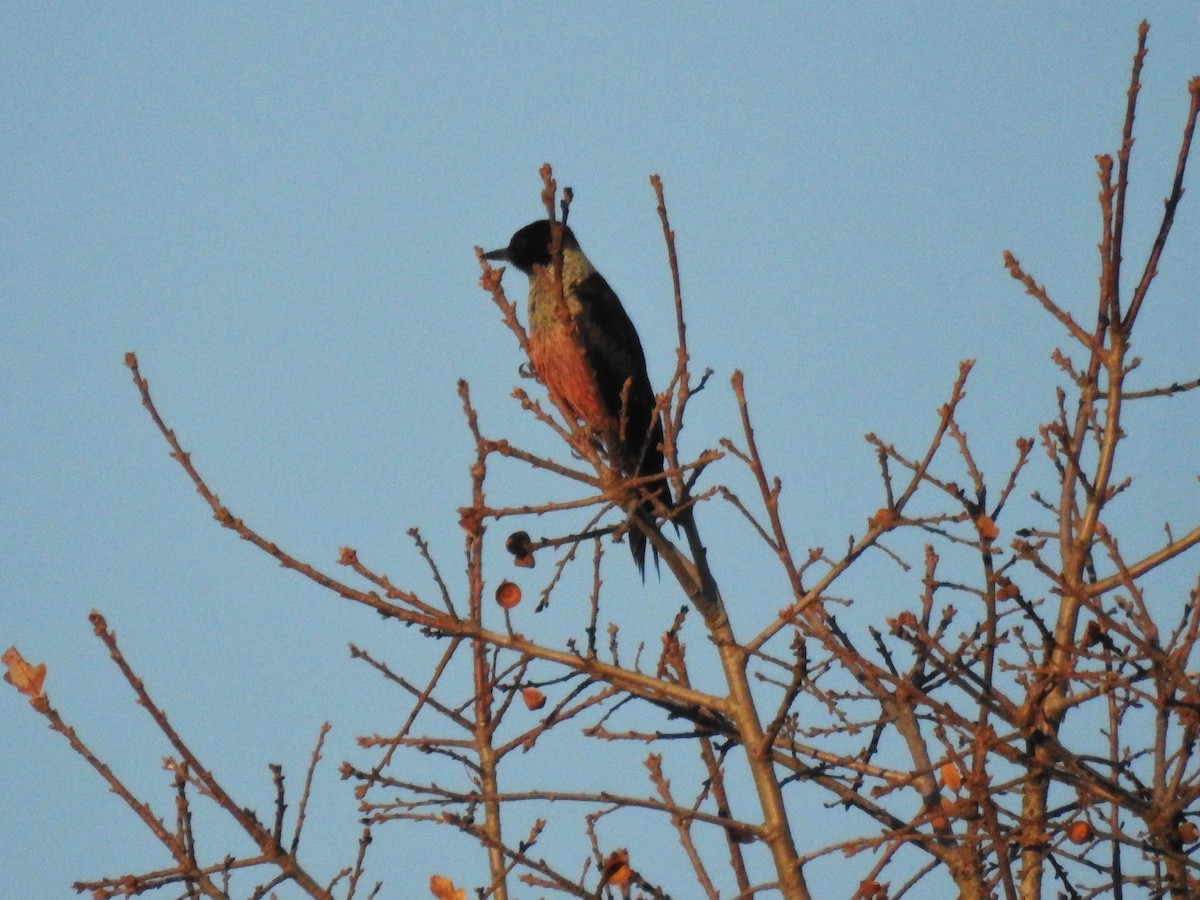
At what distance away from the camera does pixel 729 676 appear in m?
3.28

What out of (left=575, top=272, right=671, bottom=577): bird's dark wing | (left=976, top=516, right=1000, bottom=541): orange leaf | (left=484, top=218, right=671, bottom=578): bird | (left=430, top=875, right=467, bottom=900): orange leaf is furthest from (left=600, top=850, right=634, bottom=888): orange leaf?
(left=575, top=272, right=671, bottom=577): bird's dark wing

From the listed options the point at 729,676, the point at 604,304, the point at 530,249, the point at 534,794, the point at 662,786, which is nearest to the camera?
the point at 534,794

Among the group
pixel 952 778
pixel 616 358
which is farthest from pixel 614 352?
pixel 952 778

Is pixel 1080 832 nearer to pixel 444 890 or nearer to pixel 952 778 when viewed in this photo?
pixel 952 778

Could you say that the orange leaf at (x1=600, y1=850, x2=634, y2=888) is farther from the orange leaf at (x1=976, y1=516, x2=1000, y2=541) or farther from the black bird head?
the black bird head

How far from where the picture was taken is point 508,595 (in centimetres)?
346

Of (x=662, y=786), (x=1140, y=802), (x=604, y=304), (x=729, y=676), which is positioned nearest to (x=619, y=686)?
(x=729, y=676)

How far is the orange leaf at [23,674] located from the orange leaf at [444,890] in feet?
3.05

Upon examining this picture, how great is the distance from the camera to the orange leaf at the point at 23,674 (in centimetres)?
296

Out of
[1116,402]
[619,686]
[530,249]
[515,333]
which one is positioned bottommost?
[619,686]

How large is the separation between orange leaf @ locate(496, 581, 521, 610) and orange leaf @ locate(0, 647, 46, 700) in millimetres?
1044

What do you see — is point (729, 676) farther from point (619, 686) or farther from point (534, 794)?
point (534, 794)

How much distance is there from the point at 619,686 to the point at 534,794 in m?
0.31

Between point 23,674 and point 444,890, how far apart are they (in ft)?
3.29
